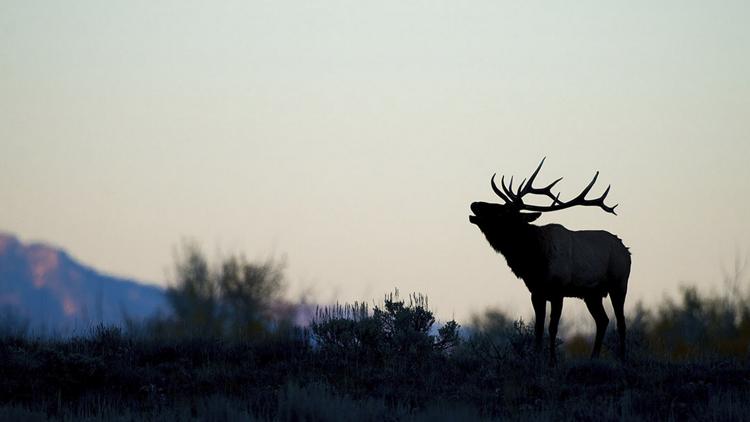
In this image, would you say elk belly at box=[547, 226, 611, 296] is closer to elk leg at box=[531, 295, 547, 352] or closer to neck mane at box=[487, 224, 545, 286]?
neck mane at box=[487, 224, 545, 286]

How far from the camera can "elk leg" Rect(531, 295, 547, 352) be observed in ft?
54.0

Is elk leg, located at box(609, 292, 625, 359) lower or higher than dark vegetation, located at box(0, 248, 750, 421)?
higher

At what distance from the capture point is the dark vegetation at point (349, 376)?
11.6m

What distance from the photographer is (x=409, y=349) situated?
16359mm

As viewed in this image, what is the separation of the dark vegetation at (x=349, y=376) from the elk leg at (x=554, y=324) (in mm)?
168

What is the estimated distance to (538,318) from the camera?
1675cm

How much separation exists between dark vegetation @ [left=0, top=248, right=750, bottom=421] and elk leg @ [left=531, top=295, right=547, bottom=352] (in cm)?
17

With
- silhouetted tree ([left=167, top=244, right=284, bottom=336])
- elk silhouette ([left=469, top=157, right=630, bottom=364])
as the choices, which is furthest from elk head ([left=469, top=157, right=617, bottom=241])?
silhouetted tree ([left=167, top=244, right=284, bottom=336])

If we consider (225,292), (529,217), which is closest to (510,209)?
(529,217)

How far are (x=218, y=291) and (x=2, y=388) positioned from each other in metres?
13.1

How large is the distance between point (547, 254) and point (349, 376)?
4025 mm

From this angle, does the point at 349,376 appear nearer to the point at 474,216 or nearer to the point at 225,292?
the point at 474,216

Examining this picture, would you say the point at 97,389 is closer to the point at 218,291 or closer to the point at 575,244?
the point at 575,244

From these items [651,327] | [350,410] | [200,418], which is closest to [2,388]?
[200,418]
